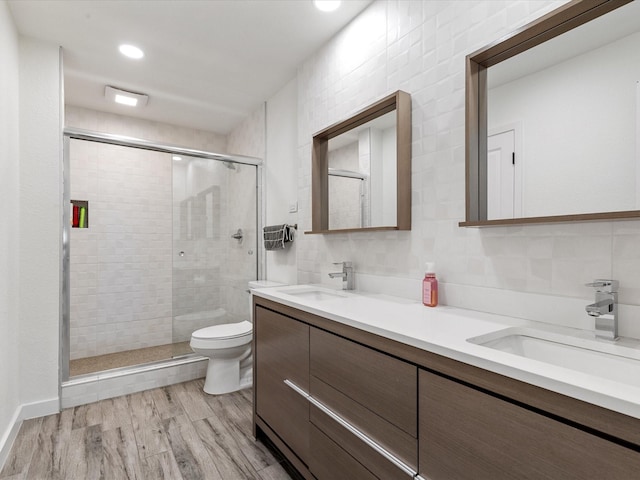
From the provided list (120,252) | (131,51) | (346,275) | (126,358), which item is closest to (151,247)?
(120,252)

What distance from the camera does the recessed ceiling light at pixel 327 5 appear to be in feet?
6.16

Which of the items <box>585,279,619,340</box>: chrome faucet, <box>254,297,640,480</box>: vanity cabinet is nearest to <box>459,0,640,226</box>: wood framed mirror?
<box>585,279,619,340</box>: chrome faucet

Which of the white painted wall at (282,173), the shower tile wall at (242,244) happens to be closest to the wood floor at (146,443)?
the shower tile wall at (242,244)

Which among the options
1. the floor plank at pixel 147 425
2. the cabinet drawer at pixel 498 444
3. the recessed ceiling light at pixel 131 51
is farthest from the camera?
the recessed ceiling light at pixel 131 51

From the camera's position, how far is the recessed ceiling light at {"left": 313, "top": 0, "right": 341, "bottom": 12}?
6.16 ft

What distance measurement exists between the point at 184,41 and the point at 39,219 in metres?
1.51

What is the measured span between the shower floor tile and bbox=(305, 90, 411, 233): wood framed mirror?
5.53ft

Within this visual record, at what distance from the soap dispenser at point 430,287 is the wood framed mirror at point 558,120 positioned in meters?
0.27

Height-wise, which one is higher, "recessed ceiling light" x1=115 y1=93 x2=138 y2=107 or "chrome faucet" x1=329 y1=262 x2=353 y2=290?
"recessed ceiling light" x1=115 y1=93 x2=138 y2=107

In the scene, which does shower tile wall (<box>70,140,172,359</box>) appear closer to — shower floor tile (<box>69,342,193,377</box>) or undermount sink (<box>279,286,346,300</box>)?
shower floor tile (<box>69,342,193,377</box>)

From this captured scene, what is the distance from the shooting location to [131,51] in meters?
2.38

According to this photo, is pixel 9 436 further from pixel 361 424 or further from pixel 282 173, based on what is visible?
pixel 282 173

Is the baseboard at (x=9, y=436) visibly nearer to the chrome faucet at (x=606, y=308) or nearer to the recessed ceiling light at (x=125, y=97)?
the recessed ceiling light at (x=125, y=97)

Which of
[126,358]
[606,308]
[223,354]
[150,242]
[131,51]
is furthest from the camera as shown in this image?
[150,242]
